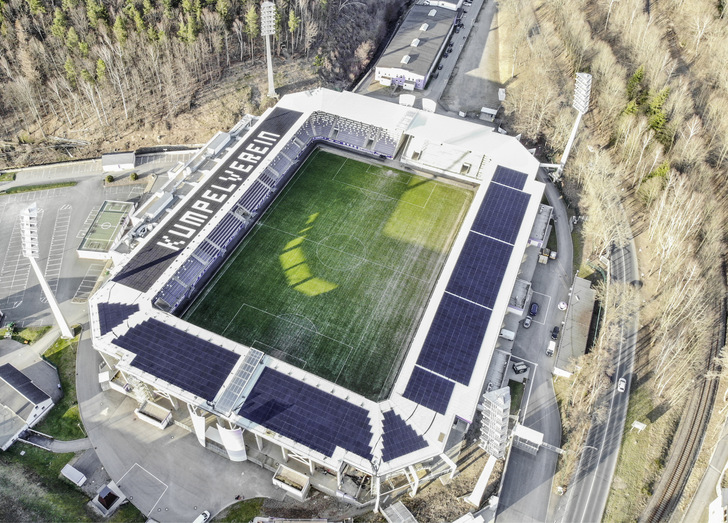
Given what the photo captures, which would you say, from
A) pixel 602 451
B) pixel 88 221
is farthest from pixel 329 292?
pixel 88 221

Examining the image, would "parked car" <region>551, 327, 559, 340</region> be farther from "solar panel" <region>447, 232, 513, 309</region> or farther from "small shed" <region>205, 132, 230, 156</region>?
"small shed" <region>205, 132, 230, 156</region>

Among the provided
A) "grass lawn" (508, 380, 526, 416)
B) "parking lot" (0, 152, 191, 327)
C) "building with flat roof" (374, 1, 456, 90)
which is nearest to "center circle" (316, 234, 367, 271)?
"grass lawn" (508, 380, 526, 416)

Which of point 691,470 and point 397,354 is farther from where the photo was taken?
point 397,354

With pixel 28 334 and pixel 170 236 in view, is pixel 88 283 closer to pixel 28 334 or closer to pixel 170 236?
pixel 28 334

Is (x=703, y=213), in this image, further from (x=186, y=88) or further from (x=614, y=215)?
(x=186, y=88)

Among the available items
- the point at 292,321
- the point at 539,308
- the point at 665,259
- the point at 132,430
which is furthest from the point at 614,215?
the point at 132,430

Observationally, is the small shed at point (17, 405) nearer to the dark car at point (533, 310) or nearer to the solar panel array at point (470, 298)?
the solar panel array at point (470, 298)

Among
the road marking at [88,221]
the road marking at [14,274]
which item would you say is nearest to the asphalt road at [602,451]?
the road marking at [14,274]
